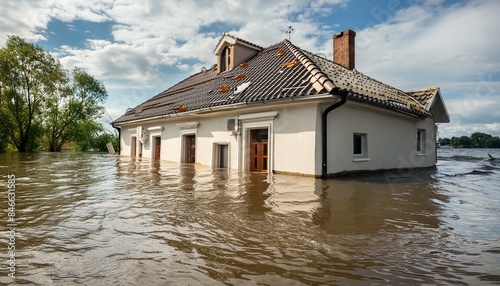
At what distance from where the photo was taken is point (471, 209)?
15.9 ft

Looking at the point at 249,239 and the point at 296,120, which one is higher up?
the point at 296,120

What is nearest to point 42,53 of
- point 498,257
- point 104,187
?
point 104,187

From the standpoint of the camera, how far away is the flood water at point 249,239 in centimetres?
231

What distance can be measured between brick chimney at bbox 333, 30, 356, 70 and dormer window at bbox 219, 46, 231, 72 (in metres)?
6.47

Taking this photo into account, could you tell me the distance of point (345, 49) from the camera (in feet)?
50.8

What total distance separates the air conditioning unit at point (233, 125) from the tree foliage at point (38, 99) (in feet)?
87.6

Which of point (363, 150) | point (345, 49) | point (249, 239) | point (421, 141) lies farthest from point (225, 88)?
point (421, 141)

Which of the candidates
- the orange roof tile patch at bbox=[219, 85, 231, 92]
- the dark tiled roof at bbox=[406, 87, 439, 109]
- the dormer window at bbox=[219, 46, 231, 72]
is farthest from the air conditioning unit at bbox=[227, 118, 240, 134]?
the dark tiled roof at bbox=[406, 87, 439, 109]

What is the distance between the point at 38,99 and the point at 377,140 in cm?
3279

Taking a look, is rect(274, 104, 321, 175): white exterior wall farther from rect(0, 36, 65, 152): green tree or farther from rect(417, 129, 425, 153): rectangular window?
rect(0, 36, 65, 152): green tree

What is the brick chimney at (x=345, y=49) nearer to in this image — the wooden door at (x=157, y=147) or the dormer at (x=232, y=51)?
the dormer at (x=232, y=51)

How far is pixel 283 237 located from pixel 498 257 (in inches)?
85.8

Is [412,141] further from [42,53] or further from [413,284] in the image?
[42,53]

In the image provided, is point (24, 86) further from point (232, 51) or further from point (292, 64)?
point (292, 64)
